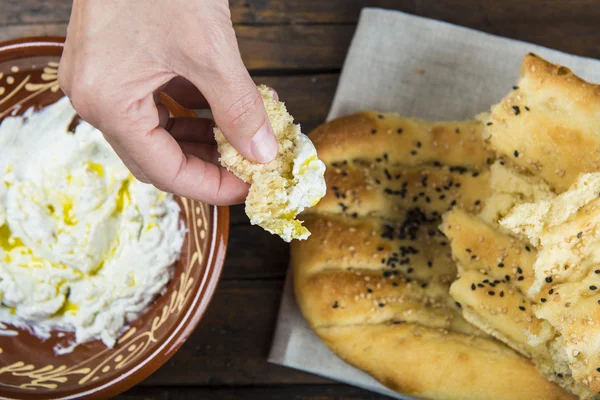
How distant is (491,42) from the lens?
2430 mm

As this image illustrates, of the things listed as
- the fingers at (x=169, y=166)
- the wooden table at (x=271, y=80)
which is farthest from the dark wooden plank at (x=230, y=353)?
the fingers at (x=169, y=166)

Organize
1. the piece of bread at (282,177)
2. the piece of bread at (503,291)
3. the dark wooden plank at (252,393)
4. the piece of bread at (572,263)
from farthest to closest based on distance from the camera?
the dark wooden plank at (252,393), the piece of bread at (503,291), the piece of bread at (572,263), the piece of bread at (282,177)

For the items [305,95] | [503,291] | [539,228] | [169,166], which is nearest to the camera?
[169,166]

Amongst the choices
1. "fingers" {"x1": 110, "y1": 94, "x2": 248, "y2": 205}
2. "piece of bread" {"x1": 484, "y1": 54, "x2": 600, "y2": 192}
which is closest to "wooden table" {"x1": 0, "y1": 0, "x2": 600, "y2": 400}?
"piece of bread" {"x1": 484, "y1": 54, "x2": 600, "y2": 192}

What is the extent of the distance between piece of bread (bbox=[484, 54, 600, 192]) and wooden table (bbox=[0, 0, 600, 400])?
2.14 ft

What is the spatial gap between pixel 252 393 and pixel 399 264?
0.81 meters

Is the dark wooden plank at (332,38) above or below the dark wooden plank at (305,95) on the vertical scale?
above

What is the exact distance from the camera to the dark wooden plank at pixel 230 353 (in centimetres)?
239

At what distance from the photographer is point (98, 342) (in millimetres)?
2090

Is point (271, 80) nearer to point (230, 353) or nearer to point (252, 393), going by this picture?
point (230, 353)

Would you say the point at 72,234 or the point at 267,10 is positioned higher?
the point at 267,10

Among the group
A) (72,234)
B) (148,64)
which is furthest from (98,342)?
(148,64)

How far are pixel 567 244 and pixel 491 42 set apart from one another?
3.39 feet

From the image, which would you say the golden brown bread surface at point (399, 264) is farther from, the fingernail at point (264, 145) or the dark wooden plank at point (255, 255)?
the fingernail at point (264, 145)
